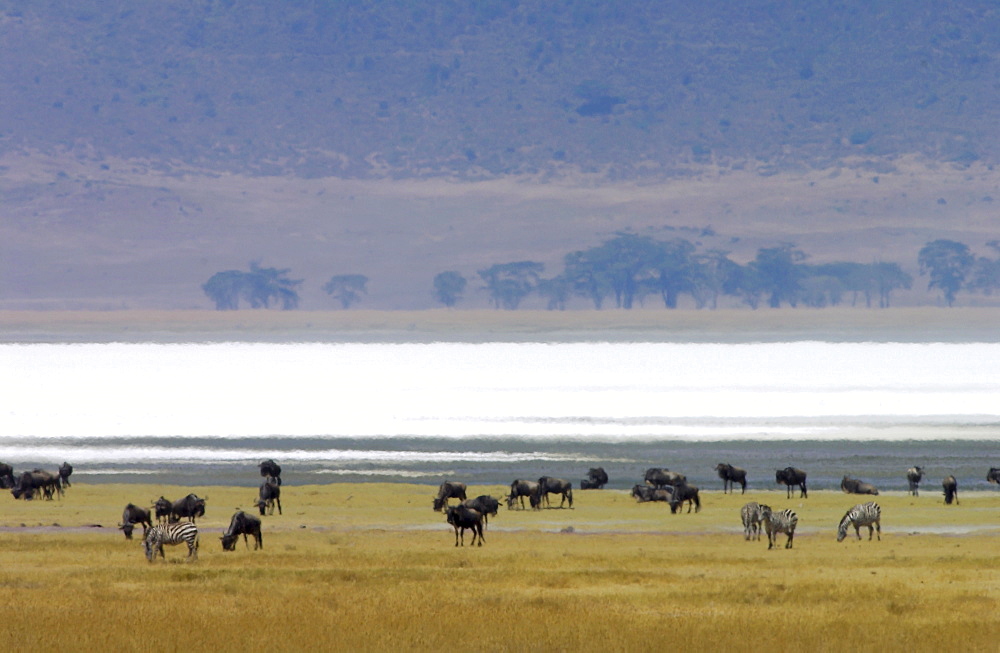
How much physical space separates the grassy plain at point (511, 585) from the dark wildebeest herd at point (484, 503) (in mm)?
546

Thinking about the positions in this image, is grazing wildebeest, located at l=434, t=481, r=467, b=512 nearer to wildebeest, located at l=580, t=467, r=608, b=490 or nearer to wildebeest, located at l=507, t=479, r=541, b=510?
wildebeest, located at l=507, t=479, r=541, b=510

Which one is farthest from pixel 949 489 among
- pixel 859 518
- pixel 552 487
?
pixel 552 487

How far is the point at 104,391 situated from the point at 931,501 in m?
110

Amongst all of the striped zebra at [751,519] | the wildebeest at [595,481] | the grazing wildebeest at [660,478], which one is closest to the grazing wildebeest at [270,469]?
the wildebeest at [595,481]

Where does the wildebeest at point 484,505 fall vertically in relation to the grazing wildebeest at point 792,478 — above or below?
below

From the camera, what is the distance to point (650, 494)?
172 feet

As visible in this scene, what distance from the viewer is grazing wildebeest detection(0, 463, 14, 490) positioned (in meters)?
56.6

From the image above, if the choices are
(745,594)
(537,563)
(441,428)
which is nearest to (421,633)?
(745,594)

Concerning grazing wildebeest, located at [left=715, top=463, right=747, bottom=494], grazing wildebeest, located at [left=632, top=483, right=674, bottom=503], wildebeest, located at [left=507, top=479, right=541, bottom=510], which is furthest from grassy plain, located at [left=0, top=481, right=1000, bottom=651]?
grazing wildebeest, located at [left=715, top=463, right=747, bottom=494]

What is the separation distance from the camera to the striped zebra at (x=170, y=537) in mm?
35188

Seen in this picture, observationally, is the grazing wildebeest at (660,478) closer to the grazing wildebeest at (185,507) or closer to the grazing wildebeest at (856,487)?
the grazing wildebeest at (856,487)

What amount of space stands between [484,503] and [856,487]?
631 inches

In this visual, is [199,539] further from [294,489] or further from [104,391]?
[104,391]

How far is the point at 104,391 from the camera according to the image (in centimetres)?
14950
